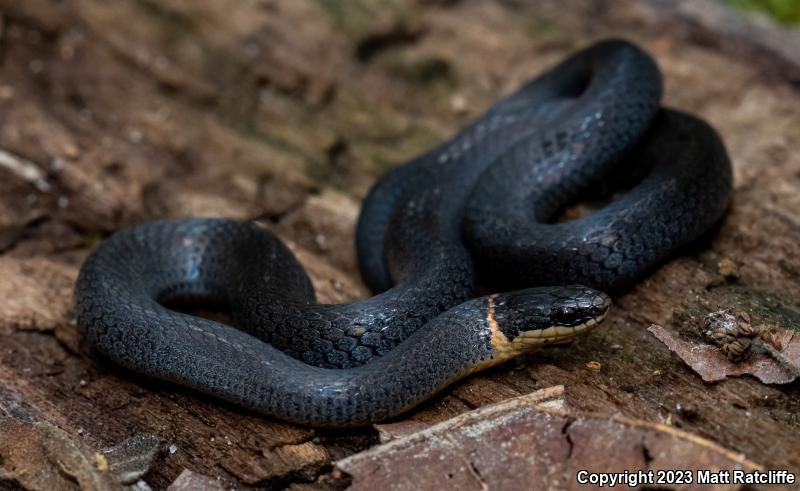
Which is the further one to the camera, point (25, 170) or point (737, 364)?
point (25, 170)

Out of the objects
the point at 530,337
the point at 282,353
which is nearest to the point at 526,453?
the point at 530,337

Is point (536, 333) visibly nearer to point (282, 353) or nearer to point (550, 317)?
point (550, 317)

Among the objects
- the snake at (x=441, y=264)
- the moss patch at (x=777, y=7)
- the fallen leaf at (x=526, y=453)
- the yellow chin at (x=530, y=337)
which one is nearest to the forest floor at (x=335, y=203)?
the fallen leaf at (x=526, y=453)

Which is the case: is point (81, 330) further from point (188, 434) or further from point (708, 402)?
point (708, 402)

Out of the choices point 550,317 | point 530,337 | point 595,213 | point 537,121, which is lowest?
point 530,337

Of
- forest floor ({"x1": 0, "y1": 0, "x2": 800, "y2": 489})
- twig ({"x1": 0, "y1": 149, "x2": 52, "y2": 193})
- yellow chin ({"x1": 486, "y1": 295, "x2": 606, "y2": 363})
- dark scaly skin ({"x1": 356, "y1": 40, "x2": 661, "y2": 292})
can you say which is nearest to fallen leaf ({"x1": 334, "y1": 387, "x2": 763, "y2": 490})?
forest floor ({"x1": 0, "y1": 0, "x2": 800, "y2": 489})

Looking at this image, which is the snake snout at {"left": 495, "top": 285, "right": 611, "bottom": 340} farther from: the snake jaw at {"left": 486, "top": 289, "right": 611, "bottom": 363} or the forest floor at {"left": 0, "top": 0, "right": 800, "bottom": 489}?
the forest floor at {"left": 0, "top": 0, "right": 800, "bottom": 489}
